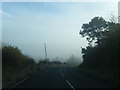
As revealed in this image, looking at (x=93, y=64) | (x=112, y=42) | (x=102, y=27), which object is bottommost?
(x=93, y=64)

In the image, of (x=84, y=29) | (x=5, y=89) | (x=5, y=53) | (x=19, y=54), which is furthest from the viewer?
(x=84, y=29)

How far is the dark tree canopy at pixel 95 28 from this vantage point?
59.1 metres

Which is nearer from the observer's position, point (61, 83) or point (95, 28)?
point (61, 83)

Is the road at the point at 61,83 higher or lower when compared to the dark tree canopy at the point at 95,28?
lower

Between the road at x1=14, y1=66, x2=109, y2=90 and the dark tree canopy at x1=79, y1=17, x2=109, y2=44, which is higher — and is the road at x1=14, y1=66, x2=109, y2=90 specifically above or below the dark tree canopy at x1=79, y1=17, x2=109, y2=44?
below

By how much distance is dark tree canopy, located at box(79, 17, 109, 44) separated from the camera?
5912cm

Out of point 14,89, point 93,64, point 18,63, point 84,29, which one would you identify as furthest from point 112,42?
point 84,29

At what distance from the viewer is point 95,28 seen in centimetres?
6047

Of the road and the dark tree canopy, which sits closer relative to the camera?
the road

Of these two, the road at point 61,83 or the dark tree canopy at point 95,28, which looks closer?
the road at point 61,83

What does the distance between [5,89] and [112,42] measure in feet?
46.2

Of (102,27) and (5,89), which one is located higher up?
(102,27)

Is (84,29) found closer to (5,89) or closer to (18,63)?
(18,63)

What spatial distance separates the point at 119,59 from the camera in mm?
28844
